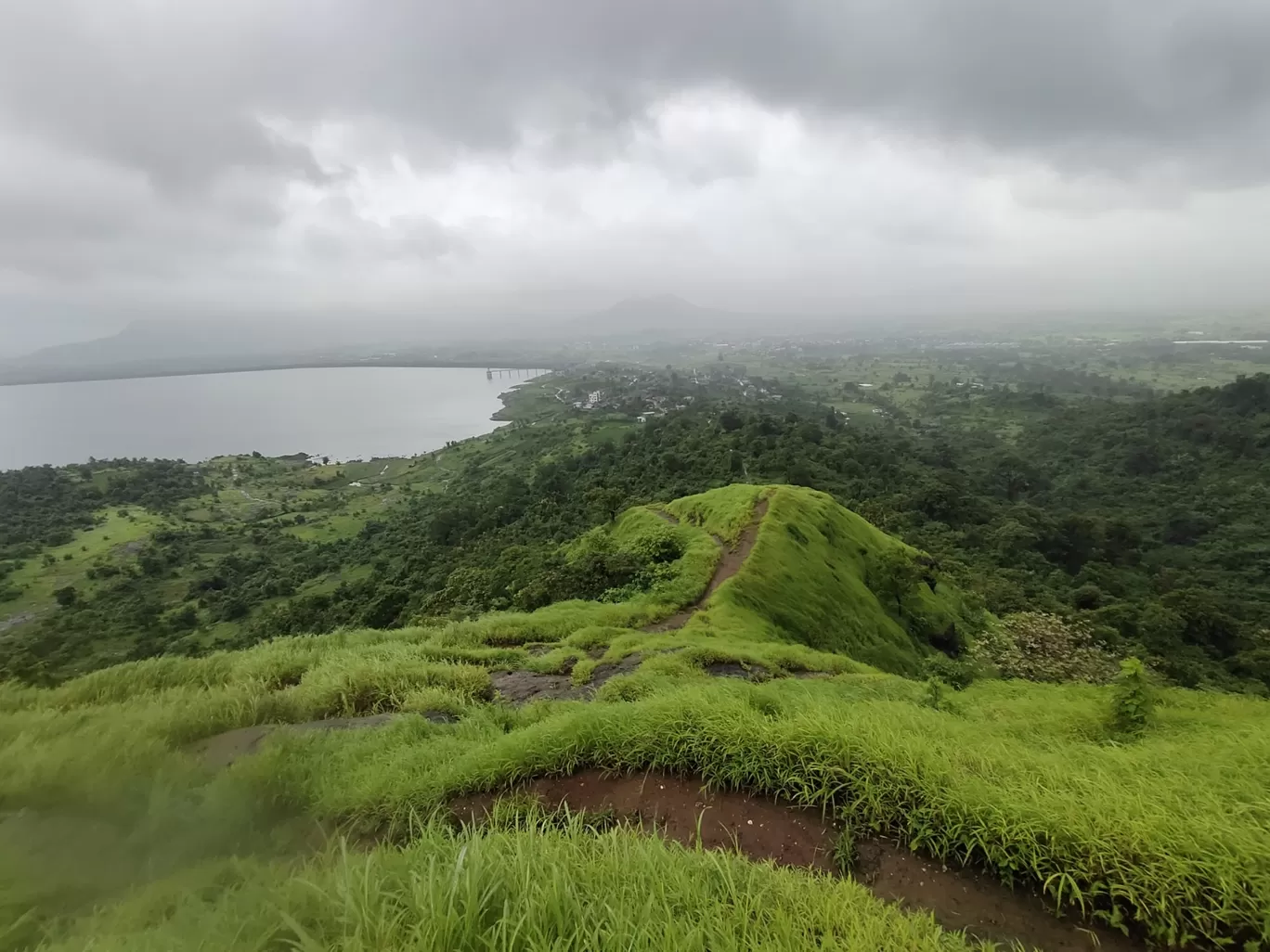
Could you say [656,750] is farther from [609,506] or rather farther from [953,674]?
[609,506]

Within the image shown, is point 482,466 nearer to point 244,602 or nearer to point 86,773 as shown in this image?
point 244,602

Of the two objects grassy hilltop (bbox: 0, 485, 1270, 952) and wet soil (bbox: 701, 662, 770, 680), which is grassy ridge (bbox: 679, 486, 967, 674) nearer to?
wet soil (bbox: 701, 662, 770, 680)

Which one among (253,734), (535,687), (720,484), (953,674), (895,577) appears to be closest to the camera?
(253,734)

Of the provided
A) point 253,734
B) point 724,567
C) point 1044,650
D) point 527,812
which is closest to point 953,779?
point 527,812

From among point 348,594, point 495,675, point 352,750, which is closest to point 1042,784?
point 352,750

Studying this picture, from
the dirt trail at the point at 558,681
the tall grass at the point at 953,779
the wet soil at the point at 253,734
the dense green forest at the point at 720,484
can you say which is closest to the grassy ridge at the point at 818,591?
the dirt trail at the point at 558,681
